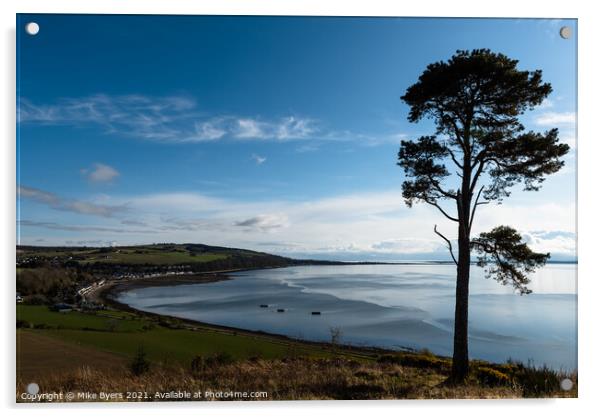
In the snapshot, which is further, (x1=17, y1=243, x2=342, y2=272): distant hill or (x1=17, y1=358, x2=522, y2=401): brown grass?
(x1=17, y1=243, x2=342, y2=272): distant hill

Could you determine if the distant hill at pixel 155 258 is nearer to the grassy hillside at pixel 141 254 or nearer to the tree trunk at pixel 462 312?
the grassy hillside at pixel 141 254

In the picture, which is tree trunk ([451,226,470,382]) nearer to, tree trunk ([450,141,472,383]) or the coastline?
tree trunk ([450,141,472,383])

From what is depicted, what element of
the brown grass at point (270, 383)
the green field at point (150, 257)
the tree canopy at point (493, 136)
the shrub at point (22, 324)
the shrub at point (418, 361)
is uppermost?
the tree canopy at point (493, 136)

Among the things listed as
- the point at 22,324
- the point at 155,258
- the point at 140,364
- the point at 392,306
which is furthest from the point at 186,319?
the point at 392,306

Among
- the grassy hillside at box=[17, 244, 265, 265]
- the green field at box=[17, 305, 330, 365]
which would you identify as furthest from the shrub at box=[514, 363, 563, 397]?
the grassy hillside at box=[17, 244, 265, 265]

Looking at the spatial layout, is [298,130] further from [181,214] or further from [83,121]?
[83,121]

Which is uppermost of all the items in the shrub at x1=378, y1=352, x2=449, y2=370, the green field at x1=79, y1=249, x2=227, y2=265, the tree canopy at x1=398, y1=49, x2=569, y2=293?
the tree canopy at x1=398, y1=49, x2=569, y2=293

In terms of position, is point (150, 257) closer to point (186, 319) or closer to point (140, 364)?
point (140, 364)

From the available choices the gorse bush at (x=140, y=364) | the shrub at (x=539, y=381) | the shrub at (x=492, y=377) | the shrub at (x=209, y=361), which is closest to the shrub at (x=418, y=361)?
the shrub at (x=492, y=377)
